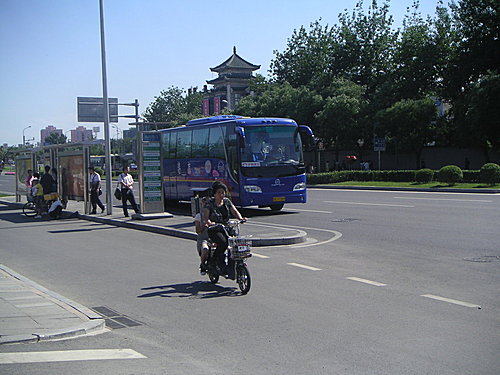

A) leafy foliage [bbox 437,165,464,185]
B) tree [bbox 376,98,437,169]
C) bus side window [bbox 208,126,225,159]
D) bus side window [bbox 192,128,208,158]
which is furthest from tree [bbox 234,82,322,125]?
bus side window [bbox 208,126,225,159]

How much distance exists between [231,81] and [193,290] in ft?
277

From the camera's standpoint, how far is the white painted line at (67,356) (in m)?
6.13

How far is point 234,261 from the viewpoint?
930 centimetres

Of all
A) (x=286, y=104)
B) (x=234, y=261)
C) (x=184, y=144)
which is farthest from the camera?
(x=286, y=104)

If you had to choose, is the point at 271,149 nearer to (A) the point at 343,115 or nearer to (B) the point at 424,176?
(B) the point at 424,176

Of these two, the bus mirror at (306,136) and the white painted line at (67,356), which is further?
the bus mirror at (306,136)

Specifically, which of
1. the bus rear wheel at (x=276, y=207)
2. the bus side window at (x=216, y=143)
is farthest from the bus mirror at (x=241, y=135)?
the bus rear wheel at (x=276, y=207)

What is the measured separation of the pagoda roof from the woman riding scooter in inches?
3333

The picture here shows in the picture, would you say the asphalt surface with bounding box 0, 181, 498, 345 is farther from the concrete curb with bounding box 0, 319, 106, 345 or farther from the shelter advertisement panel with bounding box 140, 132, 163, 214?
the shelter advertisement panel with bounding box 140, 132, 163, 214

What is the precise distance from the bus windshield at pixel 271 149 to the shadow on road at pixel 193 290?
1117 centimetres

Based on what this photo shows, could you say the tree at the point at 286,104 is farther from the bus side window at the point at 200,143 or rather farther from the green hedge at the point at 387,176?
the bus side window at the point at 200,143

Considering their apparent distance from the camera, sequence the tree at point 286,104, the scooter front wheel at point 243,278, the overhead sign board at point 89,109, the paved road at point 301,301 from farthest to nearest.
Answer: the tree at point 286,104
the overhead sign board at point 89,109
the scooter front wheel at point 243,278
the paved road at point 301,301

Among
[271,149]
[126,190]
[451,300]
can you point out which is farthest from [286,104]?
[451,300]

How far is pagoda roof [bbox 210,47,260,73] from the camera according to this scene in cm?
9306
